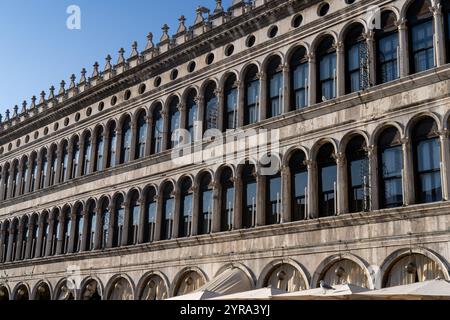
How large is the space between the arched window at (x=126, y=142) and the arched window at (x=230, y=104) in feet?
22.1

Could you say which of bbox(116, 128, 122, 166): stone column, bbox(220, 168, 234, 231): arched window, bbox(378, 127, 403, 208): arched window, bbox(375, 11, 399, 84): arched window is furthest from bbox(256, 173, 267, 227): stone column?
bbox(116, 128, 122, 166): stone column

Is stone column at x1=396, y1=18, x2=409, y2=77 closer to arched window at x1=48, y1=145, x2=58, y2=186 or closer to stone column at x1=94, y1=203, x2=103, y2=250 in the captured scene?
stone column at x1=94, y1=203, x2=103, y2=250

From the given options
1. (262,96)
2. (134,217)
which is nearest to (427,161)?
(262,96)

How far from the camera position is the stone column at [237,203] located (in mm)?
23188

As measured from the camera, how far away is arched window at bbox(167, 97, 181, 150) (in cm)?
2766

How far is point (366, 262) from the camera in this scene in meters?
18.5

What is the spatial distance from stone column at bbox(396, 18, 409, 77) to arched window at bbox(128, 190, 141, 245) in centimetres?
1386

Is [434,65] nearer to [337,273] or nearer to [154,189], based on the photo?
[337,273]

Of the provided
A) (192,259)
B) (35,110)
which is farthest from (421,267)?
(35,110)

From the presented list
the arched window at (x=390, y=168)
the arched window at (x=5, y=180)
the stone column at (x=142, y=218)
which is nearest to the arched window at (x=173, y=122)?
the stone column at (x=142, y=218)

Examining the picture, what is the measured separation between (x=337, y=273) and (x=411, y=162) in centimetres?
405

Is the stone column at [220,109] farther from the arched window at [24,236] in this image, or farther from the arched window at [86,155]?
the arched window at [24,236]

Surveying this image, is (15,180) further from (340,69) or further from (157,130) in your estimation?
(340,69)

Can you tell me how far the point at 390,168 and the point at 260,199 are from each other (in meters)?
5.25
